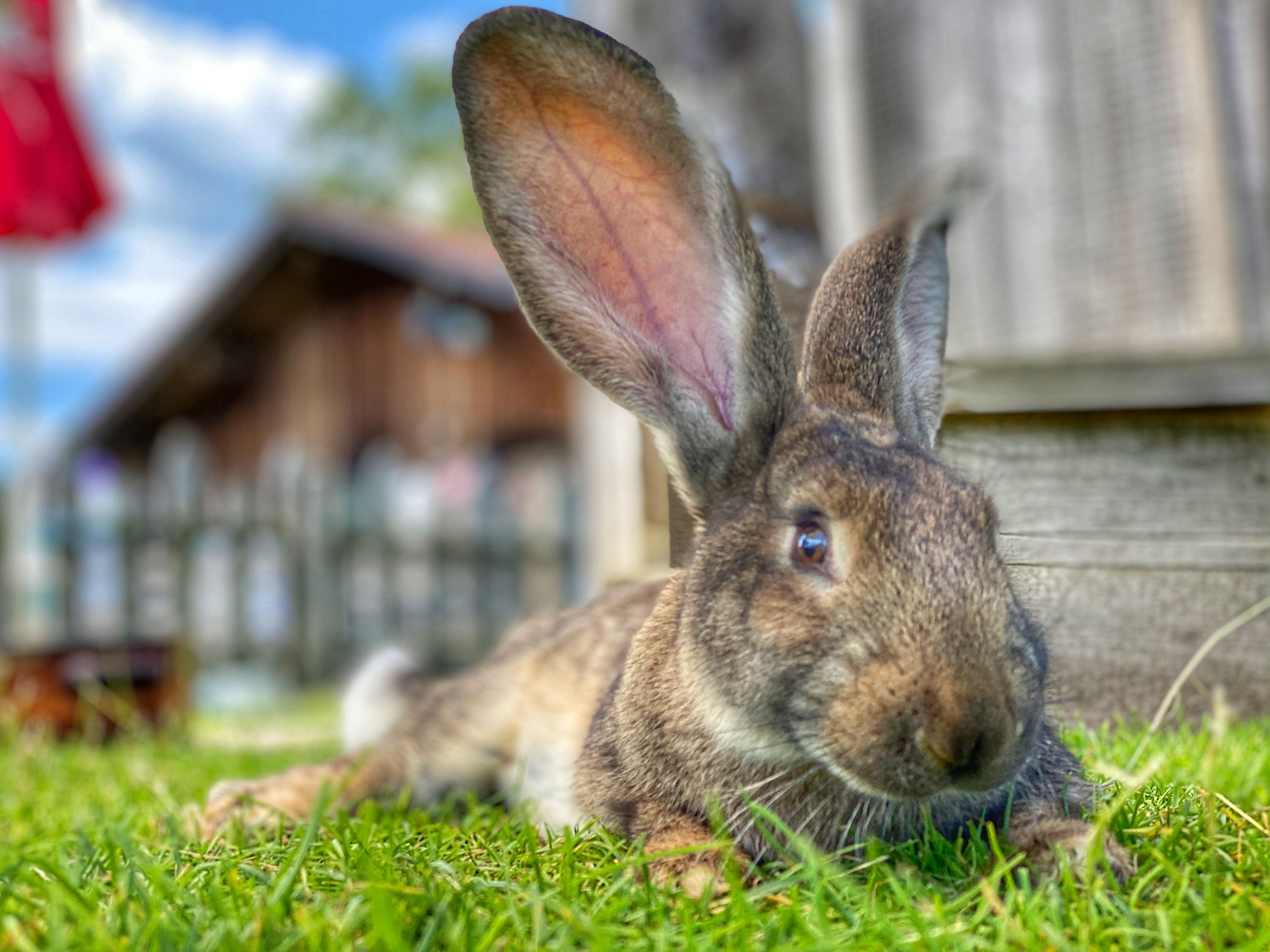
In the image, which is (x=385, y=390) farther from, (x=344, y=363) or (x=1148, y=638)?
(x=1148, y=638)

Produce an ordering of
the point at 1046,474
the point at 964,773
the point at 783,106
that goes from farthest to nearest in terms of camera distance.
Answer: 1. the point at 783,106
2. the point at 1046,474
3. the point at 964,773

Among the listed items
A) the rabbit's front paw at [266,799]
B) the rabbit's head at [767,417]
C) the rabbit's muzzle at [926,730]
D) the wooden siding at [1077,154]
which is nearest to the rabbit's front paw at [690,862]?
the rabbit's head at [767,417]

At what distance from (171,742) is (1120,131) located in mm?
5916

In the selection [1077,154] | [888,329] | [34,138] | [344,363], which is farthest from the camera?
[344,363]

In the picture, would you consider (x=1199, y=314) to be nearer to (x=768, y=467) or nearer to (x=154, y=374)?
(x=768, y=467)

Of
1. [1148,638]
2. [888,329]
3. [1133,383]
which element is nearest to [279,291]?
[1133,383]

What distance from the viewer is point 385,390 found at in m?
18.8

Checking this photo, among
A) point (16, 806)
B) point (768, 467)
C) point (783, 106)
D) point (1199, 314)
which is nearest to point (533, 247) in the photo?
point (768, 467)

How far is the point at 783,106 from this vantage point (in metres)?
5.59

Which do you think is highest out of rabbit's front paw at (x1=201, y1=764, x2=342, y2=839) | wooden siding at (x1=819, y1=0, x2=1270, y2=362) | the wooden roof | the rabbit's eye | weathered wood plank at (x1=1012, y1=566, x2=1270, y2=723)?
the wooden roof

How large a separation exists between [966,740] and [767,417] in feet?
1.90

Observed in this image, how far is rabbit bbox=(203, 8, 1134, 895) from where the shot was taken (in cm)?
145

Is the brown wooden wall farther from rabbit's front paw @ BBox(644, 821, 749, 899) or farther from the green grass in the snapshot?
rabbit's front paw @ BBox(644, 821, 749, 899)

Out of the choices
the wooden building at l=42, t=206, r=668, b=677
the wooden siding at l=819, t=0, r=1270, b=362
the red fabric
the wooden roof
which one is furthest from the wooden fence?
the wooden siding at l=819, t=0, r=1270, b=362
